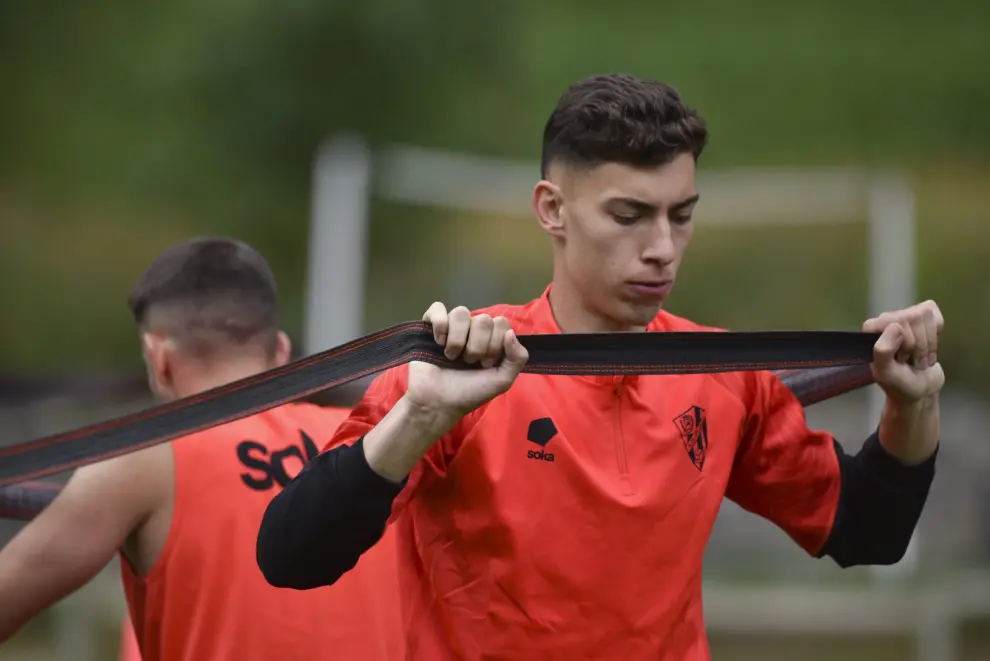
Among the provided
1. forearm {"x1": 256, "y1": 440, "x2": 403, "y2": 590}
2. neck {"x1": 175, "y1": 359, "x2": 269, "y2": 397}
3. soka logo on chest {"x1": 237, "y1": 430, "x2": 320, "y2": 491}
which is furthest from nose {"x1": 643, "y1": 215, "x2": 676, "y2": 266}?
neck {"x1": 175, "y1": 359, "x2": 269, "y2": 397}

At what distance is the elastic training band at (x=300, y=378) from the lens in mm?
2492

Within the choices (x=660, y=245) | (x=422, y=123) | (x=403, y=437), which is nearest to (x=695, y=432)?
(x=660, y=245)

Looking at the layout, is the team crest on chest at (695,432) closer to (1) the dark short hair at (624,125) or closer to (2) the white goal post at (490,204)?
(1) the dark short hair at (624,125)

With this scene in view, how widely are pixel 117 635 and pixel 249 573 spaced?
23.2 feet

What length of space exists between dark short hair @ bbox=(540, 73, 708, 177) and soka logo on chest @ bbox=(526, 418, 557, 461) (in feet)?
1.58

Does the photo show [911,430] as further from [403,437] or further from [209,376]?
[209,376]

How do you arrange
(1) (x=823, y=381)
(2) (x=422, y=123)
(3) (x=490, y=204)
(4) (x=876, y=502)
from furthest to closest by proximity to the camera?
(2) (x=422, y=123), (3) (x=490, y=204), (1) (x=823, y=381), (4) (x=876, y=502)

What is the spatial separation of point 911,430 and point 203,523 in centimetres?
149

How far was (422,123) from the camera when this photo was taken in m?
18.3

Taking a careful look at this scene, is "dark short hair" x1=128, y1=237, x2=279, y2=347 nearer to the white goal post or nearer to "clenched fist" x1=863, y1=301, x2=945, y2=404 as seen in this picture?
"clenched fist" x1=863, y1=301, x2=945, y2=404

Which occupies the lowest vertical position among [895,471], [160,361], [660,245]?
[895,471]

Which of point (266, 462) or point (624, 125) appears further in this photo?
point (266, 462)

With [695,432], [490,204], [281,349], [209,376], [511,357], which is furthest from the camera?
[490,204]

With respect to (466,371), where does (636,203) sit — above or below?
above
